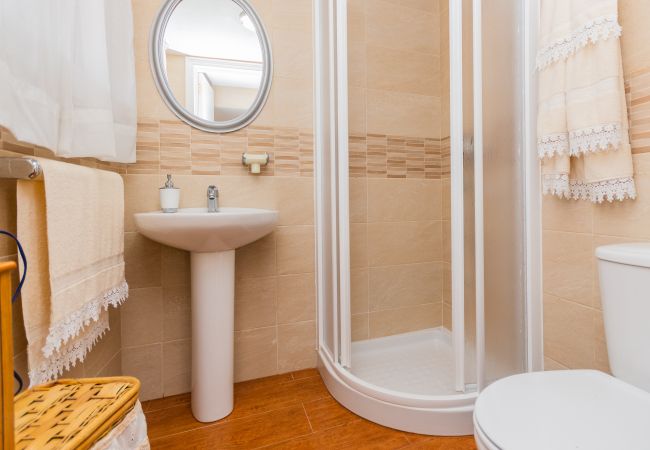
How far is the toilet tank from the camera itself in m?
0.79

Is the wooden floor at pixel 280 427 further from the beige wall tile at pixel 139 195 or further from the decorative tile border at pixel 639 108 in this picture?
the decorative tile border at pixel 639 108

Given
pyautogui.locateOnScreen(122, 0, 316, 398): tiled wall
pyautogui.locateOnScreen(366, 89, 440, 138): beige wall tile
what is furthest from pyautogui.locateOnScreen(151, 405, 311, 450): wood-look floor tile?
pyautogui.locateOnScreen(366, 89, 440, 138): beige wall tile

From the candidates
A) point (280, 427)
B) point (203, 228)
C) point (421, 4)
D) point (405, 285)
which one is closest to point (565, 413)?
point (280, 427)

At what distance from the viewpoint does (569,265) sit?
1149mm

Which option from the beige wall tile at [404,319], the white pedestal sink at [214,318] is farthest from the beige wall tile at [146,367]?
the beige wall tile at [404,319]

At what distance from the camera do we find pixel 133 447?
72 cm

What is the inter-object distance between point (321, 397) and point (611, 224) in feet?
4.26

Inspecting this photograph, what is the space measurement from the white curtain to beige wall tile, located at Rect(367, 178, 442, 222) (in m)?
1.22

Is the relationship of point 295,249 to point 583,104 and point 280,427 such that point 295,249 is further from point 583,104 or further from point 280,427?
point 583,104

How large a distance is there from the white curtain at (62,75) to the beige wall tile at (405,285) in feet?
4.58

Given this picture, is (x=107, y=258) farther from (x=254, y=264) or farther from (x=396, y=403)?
Answer: (x=396, y=403)

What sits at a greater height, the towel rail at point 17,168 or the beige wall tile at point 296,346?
the towel rail at point 17,168

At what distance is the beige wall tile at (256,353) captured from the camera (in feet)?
5.28

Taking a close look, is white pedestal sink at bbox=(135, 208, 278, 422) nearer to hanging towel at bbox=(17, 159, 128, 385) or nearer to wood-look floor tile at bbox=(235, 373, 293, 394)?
wood-look floor tile at bbox=(235, 373, 293, 394)
